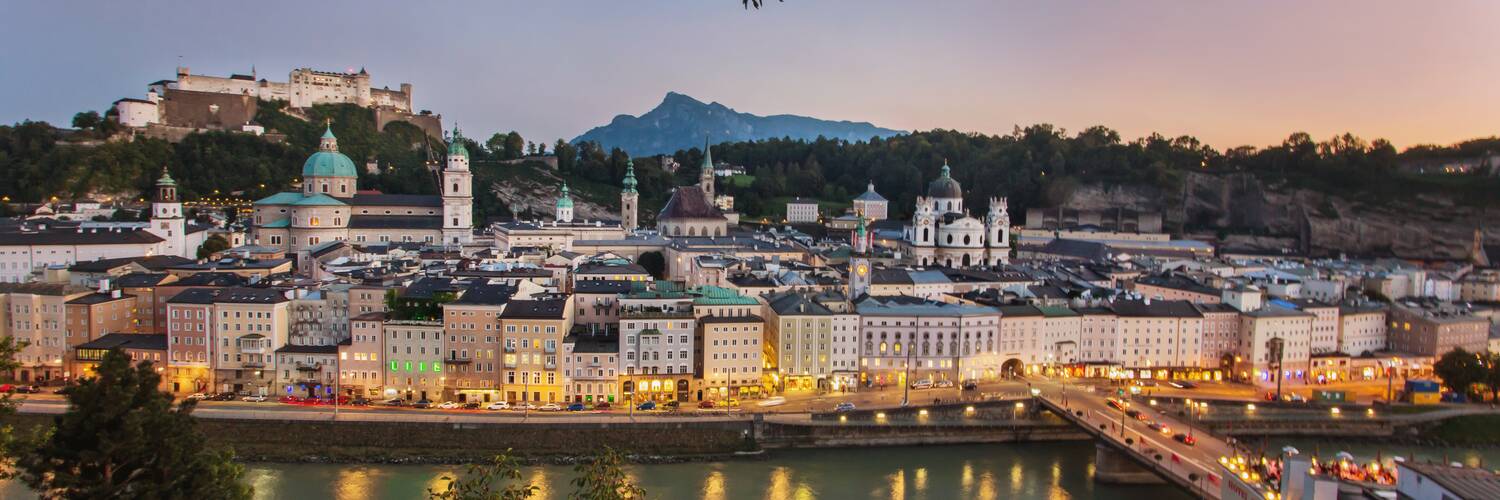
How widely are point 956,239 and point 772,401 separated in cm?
1857

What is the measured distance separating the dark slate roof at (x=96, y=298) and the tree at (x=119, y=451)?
1509 centimetres

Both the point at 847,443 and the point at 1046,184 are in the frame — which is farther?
the point at 1046,184

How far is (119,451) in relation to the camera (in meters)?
8.83

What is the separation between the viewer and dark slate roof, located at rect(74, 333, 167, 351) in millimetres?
21078

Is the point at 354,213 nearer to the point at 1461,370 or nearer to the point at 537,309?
the point at 537,309

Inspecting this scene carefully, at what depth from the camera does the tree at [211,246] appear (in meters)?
31.1

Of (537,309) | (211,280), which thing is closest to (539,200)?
(211,280)

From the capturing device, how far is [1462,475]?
1110 centimetres

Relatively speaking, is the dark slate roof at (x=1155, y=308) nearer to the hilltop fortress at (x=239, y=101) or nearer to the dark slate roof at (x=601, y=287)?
the dark slate roof at (x=601, y=287)

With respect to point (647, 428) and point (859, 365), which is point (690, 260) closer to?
point (859, 365)

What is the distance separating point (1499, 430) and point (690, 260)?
20.8 metres

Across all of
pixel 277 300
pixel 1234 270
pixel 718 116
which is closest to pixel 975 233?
pixel 1234 270

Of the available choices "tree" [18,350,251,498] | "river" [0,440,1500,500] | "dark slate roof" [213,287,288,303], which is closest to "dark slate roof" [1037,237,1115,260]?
"river" [0,440,1500,500]

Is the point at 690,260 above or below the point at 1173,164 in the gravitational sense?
below
